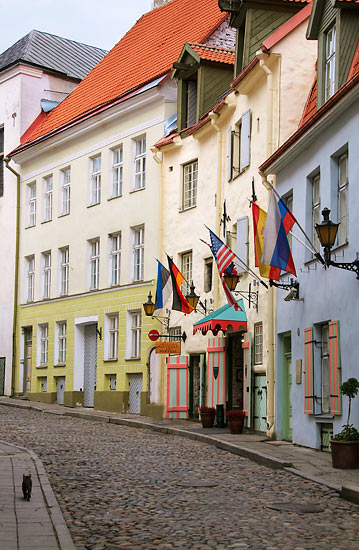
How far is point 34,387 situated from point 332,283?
21784 mm

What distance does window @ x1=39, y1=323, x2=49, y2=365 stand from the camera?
35666 mm

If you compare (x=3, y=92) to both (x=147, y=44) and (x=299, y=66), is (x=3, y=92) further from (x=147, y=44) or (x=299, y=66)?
(x=299, y=66)

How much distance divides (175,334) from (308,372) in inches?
418

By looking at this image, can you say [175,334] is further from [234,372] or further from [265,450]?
[265,450]

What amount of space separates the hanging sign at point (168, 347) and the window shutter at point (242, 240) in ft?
12.0

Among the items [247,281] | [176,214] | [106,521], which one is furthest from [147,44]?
[106,521]

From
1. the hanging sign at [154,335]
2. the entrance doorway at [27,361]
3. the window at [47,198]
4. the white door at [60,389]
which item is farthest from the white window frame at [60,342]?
the hanging sign at [154,335]

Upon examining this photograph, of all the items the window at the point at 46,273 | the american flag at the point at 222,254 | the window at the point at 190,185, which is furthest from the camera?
the window at the point at 46,273

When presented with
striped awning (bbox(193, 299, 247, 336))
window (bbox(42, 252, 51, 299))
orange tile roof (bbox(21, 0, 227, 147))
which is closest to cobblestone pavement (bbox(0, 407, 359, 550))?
striped awning (bbox(193, 299, 247, 336))

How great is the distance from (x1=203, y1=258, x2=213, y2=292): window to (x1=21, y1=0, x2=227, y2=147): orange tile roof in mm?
7210

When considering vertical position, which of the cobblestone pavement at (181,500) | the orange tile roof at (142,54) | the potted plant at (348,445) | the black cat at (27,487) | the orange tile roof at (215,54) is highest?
the orange tile roof at (142,54)

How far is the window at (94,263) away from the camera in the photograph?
108ft

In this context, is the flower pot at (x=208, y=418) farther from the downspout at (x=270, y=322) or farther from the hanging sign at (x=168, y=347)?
the downspout at (x=270, y=322)

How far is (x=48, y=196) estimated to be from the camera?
3650 centimetres
